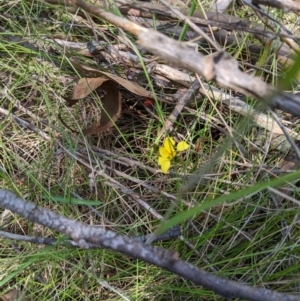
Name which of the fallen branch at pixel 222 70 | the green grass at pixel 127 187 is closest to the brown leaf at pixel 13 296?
the green grass at pixel 127 187

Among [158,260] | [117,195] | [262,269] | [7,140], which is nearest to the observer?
[158,260]

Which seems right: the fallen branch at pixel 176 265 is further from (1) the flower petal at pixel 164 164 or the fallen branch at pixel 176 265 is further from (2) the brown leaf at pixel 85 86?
(2) the brown leaf at pixel 85 86

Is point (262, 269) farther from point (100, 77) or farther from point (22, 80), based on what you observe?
point (22, 80)

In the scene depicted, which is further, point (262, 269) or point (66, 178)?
point (66, 178)

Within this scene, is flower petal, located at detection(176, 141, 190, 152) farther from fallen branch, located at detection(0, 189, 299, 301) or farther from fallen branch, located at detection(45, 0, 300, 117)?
fallen branch, located at detection(45, 0, 300, 117)

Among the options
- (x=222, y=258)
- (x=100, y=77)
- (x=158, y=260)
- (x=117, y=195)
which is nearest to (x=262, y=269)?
(x=222, y=258)

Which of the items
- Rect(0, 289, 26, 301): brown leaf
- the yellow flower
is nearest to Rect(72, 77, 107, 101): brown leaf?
the yellow flower
